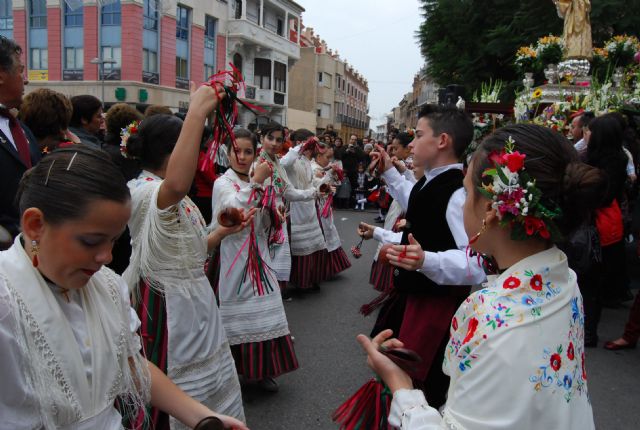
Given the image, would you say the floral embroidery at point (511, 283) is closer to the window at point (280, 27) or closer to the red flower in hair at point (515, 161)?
the red flower in hair at point (515, 161)

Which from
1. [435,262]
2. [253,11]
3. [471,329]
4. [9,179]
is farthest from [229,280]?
[253,11]

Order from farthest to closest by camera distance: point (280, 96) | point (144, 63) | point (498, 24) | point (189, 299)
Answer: point (280, 96)
point (144, 63)
point (498, 24)
point (189, 299)

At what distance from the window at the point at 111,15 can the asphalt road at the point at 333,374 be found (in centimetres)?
2025

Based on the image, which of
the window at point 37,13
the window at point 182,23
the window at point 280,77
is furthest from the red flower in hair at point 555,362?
Result: the window at point 280,77

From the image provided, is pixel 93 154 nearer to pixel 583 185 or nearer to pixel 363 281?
pixel 583 185

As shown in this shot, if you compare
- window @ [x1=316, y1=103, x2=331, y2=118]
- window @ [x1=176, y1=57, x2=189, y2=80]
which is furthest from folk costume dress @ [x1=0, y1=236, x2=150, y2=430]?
window @ [x1=316, y1=103, x2=331, y2=118]

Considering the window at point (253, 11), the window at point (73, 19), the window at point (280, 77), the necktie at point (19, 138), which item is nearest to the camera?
the necktie at point (19, 138)

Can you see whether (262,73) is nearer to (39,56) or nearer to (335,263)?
(39,56)

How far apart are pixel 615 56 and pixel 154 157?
918cm

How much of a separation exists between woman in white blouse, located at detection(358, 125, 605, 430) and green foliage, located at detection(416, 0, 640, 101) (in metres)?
12.2

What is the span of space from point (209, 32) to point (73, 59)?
7106mm

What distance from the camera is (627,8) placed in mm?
12148

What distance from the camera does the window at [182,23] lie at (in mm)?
24147

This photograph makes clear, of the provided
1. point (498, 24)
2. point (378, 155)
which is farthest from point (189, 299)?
point (498, 24)
